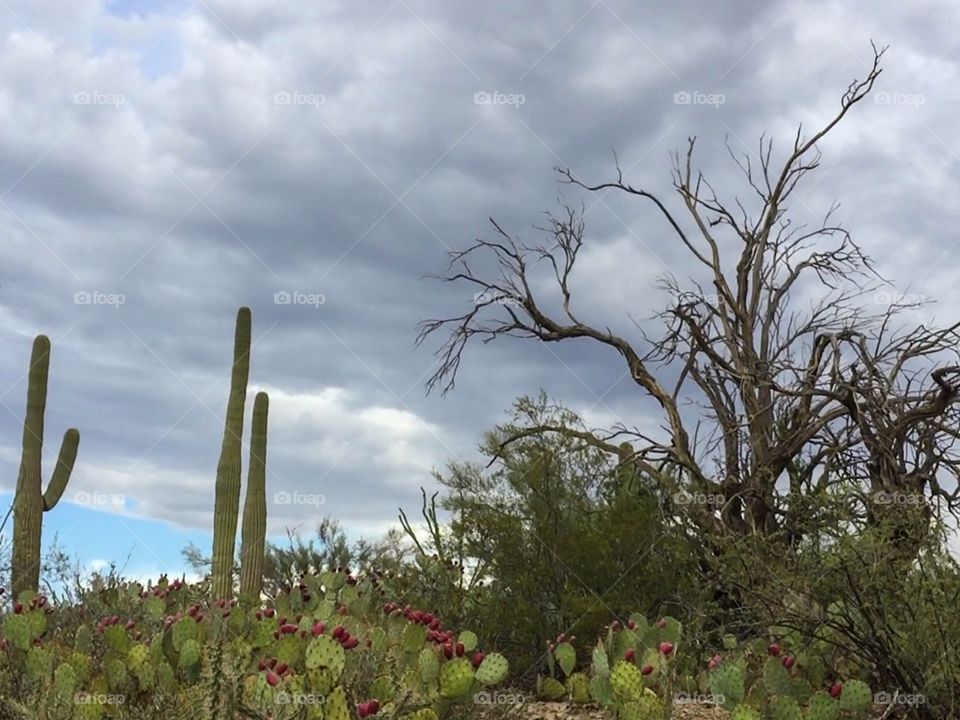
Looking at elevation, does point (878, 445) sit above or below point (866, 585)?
above

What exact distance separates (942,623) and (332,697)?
451cm

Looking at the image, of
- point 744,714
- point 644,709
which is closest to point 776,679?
point 744,714

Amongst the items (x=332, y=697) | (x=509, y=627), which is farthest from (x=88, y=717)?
(x=509, y=627)

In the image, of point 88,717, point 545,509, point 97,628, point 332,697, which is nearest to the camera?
point 332,697

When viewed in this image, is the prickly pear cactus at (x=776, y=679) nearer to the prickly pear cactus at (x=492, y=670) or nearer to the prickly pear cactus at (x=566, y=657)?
the prickly pear cactus at (x=566, y=657)

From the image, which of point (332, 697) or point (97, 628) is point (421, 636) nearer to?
point (332, 697)

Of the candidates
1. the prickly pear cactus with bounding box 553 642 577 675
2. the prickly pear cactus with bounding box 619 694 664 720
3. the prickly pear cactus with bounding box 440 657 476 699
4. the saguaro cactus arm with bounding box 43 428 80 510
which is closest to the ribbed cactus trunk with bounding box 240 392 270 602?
the saguaro cactus arm with bounding box 43 428 80 510

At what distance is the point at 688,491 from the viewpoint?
14.5 metres

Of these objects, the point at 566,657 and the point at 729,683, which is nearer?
the point at 729,683

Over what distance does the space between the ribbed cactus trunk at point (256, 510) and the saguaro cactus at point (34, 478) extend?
3.38 m
